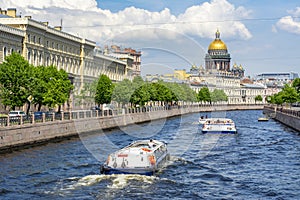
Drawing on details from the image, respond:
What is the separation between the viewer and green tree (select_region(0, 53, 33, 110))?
2251 inches

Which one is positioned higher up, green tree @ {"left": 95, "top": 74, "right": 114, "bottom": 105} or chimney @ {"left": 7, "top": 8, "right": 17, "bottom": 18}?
chimney @ {"left": 7, "top": 8, "right": 17, "bottom": 18}

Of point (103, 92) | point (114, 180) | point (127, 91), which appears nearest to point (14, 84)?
point (114, 180)

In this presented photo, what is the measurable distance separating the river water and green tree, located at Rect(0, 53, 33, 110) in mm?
8940

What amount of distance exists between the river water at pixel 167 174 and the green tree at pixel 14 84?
894 cm

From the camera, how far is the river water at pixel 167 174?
1110 inches

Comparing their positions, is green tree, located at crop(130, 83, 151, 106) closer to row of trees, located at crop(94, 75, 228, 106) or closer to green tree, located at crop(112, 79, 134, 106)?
row of trees, located at crop(94, 75, 228, 106)

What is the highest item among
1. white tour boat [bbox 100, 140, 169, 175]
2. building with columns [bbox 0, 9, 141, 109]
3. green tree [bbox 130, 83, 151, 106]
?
building with columns [bbox 0, 9, 141, 109]

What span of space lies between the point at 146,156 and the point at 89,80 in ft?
279

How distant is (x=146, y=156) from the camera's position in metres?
32.6

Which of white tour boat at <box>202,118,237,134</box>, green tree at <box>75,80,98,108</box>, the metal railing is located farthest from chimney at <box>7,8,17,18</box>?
white tour boat at <box>202,118,237,134</box>

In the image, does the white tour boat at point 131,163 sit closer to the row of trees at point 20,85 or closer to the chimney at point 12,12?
the row of trees at point 20,85

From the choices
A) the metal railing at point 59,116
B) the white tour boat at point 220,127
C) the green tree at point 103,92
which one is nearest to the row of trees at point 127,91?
the green tree at point 103,92

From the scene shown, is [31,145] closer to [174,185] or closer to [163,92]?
[174,185]

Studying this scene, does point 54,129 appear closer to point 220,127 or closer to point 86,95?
point 220,127
